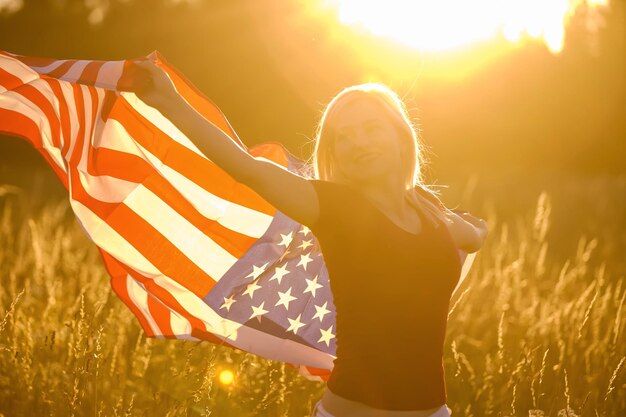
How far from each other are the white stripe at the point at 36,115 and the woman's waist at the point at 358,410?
5.67ft

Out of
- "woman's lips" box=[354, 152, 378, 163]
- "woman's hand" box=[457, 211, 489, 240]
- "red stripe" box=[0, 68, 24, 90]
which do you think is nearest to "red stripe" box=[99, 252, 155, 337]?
"red stripe" box=[0, 68, 24, 90]

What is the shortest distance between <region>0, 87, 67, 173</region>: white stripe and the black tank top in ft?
4.89

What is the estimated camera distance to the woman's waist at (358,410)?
93.2 inches

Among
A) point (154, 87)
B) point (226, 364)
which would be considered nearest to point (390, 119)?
point (154, 87)

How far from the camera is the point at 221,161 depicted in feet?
7.41

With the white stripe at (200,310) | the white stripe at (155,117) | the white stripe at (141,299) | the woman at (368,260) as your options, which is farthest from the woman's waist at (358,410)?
the white stripe at (155,117)

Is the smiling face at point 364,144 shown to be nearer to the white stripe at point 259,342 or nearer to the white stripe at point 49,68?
the white stripe at point 259,342

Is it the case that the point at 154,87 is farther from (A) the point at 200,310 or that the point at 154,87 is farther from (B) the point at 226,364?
(B) the point at 226,364

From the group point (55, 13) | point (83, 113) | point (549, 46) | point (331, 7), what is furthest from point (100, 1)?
point (83, 113)

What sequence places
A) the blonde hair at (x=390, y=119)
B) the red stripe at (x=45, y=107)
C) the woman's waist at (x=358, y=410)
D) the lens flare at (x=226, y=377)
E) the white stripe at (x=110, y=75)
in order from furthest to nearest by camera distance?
1. the lens flare at (x=226, y=377)
2. the red stripe at (x=45, y=107)
3. the blonde hair at (x=390, y=119)
4. the white stripe at (x=110, y=75)
5. the woman's waist at (x=358, y=410)

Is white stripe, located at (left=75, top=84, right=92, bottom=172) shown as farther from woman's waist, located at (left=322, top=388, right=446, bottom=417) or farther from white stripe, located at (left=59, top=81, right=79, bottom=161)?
woman's waist, located at (left=322, top=388, right=446, bottom=417)

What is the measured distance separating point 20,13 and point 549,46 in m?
25.2

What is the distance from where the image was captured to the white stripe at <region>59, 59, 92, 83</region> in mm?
2848

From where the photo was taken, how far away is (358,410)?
7.81 feet
